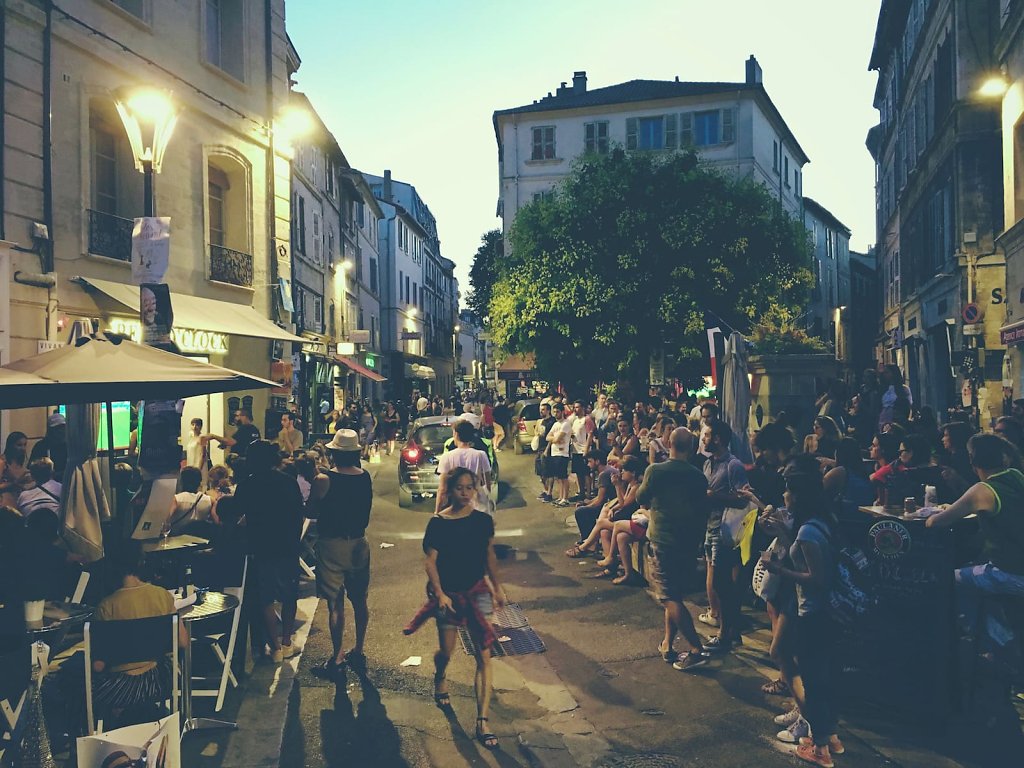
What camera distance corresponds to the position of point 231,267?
61.2ft

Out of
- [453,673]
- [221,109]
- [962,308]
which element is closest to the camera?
[453,673]

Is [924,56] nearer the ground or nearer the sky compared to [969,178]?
nearer the sky

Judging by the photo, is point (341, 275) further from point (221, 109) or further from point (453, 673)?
point (453, 673)

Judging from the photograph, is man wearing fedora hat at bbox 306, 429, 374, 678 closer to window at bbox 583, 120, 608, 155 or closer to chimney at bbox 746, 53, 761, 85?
window at bbox 583, 120, 608, 155

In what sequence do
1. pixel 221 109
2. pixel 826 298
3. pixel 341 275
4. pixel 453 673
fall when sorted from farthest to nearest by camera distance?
1. pixel 826 298
2. pixel 341 275
3. pixel 221 109
4. pixel 453 673

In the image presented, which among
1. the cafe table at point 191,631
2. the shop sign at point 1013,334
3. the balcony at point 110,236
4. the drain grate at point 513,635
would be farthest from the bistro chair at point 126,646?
the shop sign at point 1013,334

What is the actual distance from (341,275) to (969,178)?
2339 centimetres

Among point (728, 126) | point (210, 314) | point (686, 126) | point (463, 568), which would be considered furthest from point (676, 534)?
point (686, 126)

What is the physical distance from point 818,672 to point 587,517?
6.38m

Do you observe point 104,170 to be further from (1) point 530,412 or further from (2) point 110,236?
(1) point 530,412

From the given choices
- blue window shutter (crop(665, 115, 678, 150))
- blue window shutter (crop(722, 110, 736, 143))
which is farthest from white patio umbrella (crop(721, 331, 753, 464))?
blue window shutter (crop(665, 115, 678, 150))

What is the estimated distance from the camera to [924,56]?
83.8 feet

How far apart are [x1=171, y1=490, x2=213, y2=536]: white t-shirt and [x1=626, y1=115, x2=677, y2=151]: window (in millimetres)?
35538

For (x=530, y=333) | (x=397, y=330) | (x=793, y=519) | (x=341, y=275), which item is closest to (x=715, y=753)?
(x=793, y=519)
